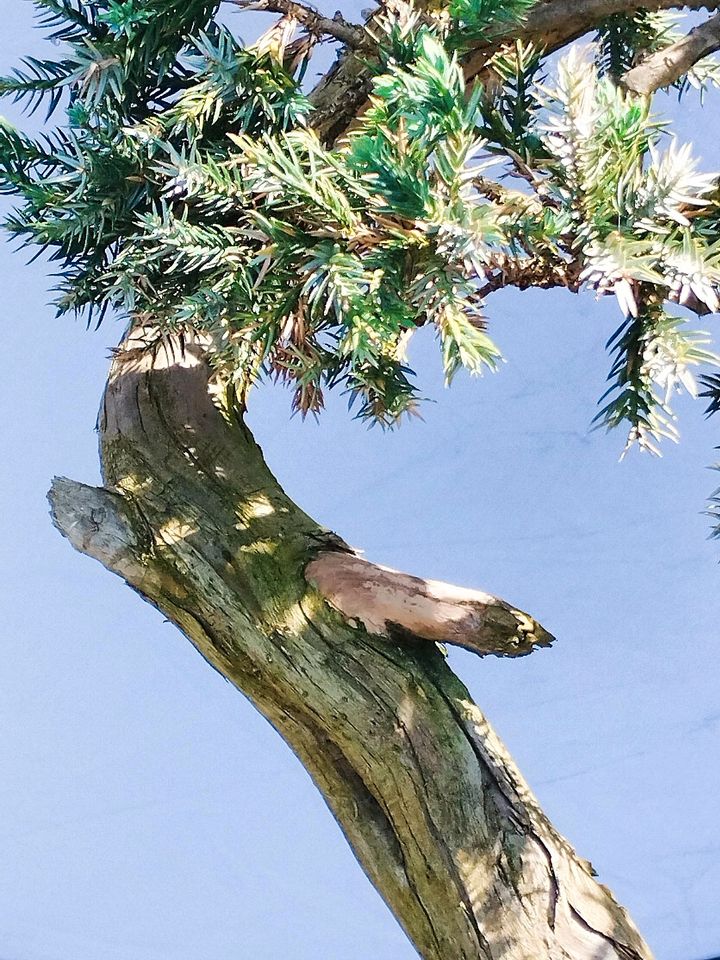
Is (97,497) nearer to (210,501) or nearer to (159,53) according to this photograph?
(210,501)

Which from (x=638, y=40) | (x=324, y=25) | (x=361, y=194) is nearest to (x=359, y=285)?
(x=361, y=194)

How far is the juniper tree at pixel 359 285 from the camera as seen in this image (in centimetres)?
41

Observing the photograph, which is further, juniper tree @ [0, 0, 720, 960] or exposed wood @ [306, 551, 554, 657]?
exposed wood @ [306, 551, 554, 657]

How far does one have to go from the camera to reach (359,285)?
18.7 inches

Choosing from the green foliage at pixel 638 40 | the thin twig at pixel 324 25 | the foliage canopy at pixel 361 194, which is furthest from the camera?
the green foliage at pixel 638 40

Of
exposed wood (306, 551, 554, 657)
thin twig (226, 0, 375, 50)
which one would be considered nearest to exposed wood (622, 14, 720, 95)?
thin twig (226, 0, 375, 50)

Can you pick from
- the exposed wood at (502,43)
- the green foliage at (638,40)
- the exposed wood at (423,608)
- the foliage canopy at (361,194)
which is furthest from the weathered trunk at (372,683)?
the green foliage at (638,40)

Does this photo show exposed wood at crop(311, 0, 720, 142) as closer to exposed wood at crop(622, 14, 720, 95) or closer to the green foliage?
exposed wood at crop(622, 14, 720, 95)

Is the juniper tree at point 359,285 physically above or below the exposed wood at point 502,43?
below

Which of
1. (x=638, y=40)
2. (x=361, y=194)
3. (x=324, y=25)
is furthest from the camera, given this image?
(x=638, y=40)

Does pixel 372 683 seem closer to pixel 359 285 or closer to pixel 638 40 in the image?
pixel 359 285

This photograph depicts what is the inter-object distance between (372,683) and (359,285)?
27cm

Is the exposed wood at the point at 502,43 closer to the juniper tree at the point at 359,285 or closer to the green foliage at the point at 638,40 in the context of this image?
the juniper tree at the point at 359,285

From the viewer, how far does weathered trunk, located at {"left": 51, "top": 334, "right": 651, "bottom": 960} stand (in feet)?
1.93
